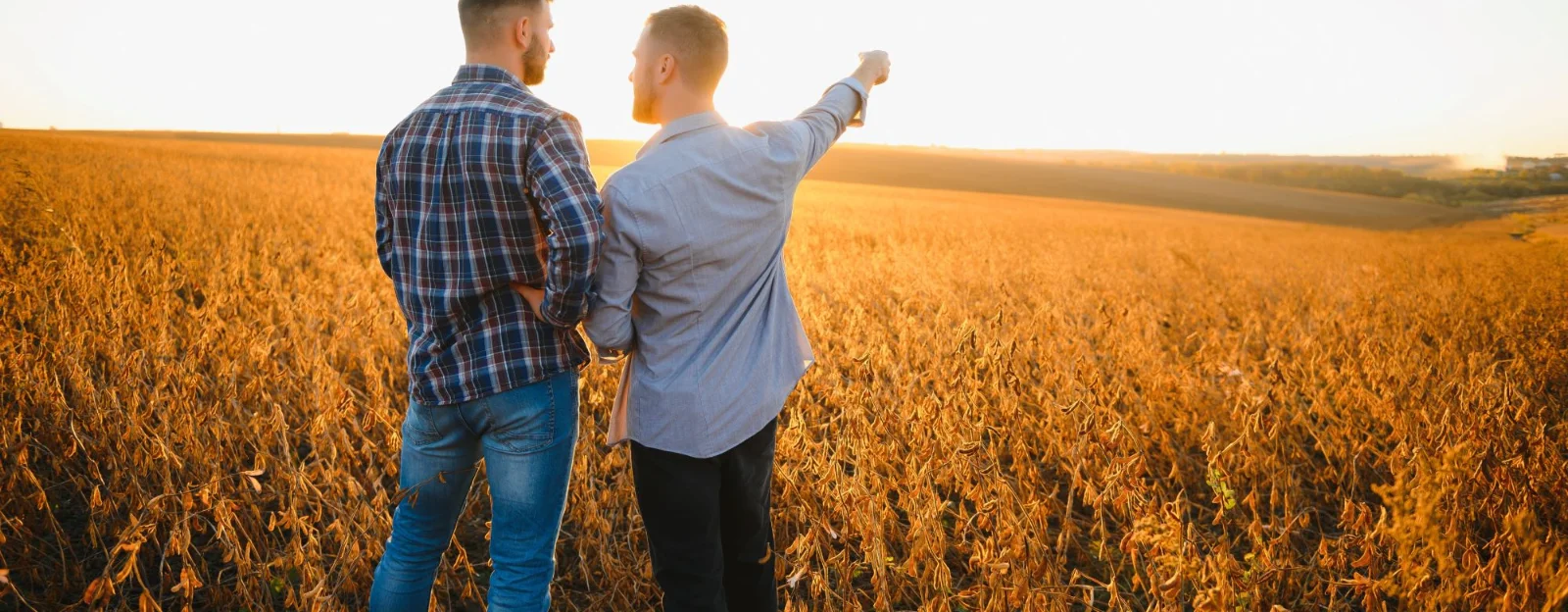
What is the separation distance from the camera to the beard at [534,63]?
1848mm

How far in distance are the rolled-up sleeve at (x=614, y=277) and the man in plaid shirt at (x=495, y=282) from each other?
49 millimetres

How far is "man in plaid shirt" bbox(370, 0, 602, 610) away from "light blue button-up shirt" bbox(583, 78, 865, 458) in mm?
104

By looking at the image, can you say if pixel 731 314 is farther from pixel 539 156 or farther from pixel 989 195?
pixel 989 195

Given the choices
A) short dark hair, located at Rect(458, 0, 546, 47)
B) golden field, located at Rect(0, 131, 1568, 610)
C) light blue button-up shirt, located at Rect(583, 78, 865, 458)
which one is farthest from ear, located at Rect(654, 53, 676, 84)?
golden field, located at Rect(0, 131, 1568, 610)

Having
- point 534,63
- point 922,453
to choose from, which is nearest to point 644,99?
point 534,63

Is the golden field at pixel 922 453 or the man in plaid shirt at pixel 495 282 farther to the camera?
the golden field at pixel 922 453

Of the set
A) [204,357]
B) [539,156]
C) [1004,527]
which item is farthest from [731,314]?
[204,357]

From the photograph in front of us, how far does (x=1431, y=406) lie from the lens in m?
3.82

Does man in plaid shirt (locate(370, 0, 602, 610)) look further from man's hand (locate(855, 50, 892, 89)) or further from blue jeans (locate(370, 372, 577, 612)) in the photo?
man's hand (locate(855, 50, 892, 89))

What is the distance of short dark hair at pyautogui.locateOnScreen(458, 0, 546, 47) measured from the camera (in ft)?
5.81

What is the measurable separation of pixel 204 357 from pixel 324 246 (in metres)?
4.46

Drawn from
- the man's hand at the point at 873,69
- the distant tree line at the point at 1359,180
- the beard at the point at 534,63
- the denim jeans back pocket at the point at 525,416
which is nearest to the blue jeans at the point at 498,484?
the denim jeans back pocket at the point at 525,416

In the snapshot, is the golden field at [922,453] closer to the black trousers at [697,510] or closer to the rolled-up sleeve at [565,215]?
the black trousers at [697,510]

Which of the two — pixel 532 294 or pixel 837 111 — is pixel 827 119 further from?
pixel 532 294
